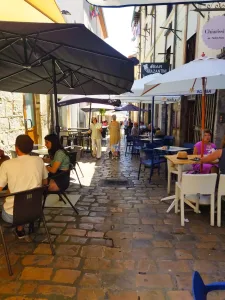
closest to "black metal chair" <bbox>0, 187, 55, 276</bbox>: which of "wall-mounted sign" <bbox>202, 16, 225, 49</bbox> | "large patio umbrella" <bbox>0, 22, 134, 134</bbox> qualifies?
"large patio umbrella" <bbox>0, 22, 134, 134</bbox>

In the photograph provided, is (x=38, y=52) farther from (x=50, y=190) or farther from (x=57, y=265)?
(x=57, y=265)

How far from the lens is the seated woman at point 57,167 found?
381 cm

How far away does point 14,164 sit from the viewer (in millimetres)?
2818

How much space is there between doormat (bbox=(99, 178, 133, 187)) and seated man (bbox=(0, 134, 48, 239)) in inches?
125

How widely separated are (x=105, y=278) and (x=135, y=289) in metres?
0.34

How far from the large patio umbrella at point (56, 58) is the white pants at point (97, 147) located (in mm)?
3654

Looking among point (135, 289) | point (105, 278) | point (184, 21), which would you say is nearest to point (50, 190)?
point (105, 278)

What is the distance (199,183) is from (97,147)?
245 inches

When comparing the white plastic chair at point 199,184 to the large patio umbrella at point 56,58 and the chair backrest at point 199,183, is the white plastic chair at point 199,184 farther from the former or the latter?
the large patio umbrella at point 56,58

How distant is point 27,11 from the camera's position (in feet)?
9.04

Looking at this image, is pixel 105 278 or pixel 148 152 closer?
pixel 105 278

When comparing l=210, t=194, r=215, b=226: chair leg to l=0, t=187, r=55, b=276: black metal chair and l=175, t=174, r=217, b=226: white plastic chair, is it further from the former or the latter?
l=0, t=187, r=55, b=276: black metal chair

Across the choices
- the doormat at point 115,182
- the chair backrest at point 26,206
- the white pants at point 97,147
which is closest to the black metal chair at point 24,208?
the chair backrest at point 26,206

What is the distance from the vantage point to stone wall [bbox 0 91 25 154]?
668cm
